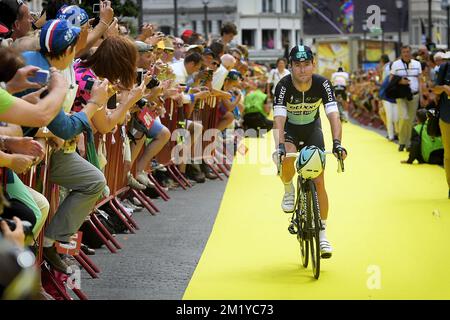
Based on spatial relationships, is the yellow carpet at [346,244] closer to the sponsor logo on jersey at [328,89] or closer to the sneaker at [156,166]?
the sneaker at [156,166]

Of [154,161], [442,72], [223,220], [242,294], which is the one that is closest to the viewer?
[242,294]

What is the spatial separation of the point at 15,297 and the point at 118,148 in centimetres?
808

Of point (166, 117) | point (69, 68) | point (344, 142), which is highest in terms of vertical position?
point (69, 68)

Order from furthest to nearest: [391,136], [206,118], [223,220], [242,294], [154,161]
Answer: [391,136] → [206,118] → [154,161] → [223,220] → [242,294]

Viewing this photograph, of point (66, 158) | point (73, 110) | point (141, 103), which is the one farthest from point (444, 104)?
point (66, 158)

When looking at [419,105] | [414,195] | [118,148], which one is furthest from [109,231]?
[419,105]

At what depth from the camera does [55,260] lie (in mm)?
8680

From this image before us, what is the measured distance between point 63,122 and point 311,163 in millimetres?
2422

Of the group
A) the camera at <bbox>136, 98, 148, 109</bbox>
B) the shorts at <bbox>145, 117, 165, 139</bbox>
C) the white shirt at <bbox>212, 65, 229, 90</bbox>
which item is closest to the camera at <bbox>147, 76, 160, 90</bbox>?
the camera at <bbox>136, 98, 148, 109</bbox>

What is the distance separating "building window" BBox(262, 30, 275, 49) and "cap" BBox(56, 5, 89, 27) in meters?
135

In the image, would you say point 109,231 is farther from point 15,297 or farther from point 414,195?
point 15,297

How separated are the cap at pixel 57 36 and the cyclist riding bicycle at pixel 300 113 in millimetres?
2422

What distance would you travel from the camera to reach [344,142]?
2886 cm

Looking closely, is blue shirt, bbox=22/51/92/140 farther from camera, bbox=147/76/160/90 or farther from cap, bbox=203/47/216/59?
cap, bbox=203/47/216/59
